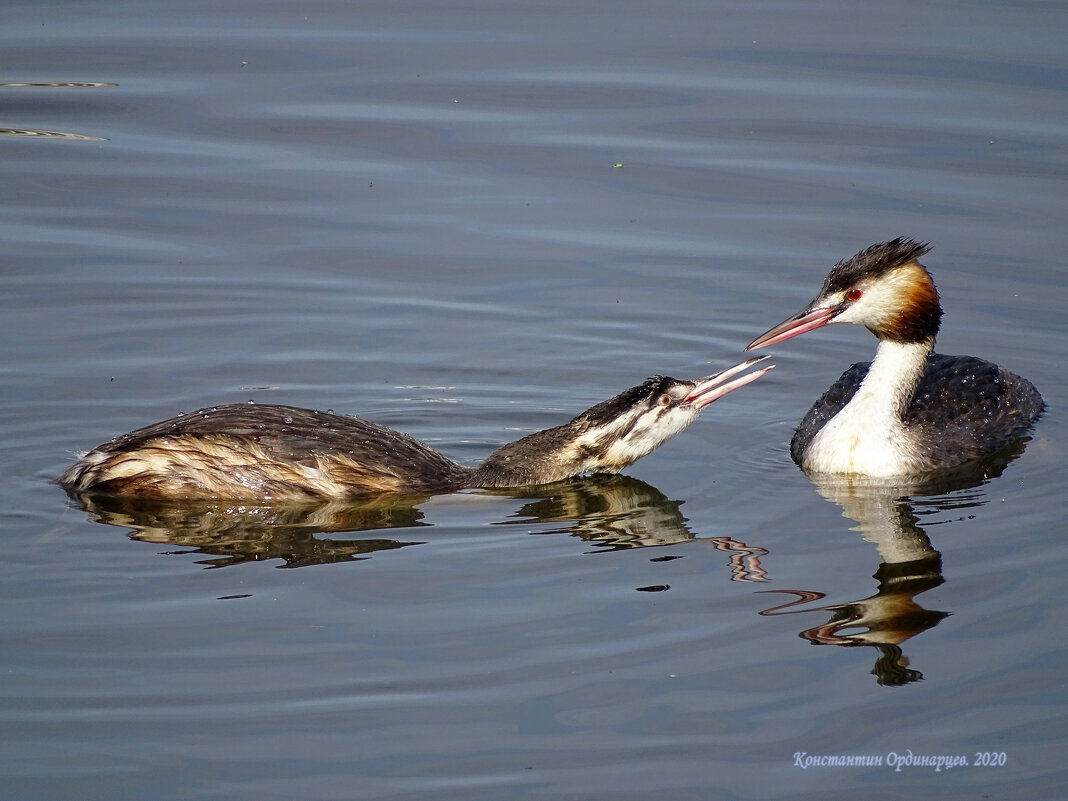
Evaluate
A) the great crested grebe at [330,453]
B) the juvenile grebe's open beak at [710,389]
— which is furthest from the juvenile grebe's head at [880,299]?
the great crested grebe at [330,453]

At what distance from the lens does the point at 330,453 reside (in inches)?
313

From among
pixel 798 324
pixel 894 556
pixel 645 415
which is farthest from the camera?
pixel 798 324

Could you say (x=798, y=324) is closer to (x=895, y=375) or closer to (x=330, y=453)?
(x=895, y=375)

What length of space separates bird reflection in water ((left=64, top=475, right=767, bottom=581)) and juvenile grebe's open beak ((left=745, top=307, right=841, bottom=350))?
103cm

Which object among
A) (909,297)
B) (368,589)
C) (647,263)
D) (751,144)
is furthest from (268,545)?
(751,144)

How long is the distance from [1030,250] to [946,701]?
6187 millimetres

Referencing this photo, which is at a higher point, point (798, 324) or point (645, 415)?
point (798, 324)

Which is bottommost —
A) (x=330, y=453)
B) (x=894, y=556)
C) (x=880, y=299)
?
(x=894, y=556)

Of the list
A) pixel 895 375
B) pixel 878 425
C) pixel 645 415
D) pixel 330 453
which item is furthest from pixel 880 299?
pixel 330 453

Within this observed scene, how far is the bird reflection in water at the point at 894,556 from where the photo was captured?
667 centimetres

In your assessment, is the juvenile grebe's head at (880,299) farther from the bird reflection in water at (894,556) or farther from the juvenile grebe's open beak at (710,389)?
the bird reflection in water at (894,556)

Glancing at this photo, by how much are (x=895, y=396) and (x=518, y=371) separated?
223cm

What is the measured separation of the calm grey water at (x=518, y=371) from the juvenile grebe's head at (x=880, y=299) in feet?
2.48

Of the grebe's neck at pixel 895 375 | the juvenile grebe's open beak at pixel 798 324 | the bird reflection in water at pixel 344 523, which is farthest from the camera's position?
the grebe's neck at pixel 895 375
